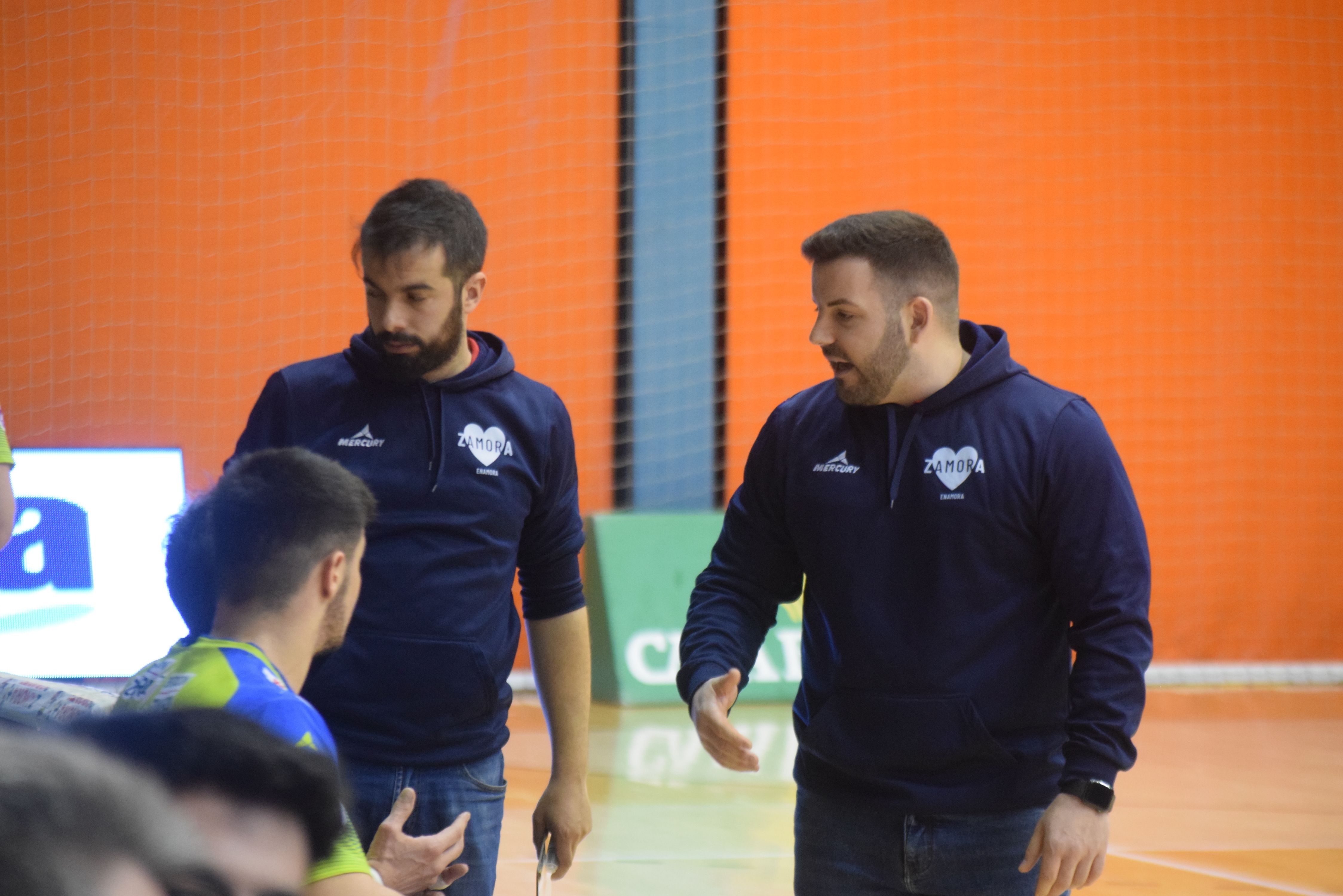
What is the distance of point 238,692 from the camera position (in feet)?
5.14

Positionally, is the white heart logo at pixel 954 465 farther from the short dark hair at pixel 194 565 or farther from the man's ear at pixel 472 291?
the short dark hair at pixel 194 565

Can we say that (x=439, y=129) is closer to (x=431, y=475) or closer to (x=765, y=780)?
(x=765, y=780)

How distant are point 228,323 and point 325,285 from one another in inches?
22.3

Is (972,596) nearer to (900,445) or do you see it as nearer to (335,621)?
(900,445)

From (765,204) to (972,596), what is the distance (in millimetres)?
6546

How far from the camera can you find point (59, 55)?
7.50 m

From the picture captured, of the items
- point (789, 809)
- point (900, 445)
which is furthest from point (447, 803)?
point (789, 809)

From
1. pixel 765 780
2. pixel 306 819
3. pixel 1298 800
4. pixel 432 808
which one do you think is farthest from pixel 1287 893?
pixel 306 819

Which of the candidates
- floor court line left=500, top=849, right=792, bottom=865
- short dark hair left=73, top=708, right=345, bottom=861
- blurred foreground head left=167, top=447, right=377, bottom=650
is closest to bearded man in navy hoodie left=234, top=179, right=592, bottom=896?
blurred foreground head left=167, top=447, right=377, bottom=650

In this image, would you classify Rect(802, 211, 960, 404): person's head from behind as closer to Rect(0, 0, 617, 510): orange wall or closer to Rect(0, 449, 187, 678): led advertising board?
Rect(0, 449, 187, 678): led advertising board

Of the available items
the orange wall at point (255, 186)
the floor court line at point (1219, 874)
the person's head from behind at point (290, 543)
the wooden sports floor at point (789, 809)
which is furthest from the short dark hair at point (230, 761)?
the orange wall at point (255, 186)

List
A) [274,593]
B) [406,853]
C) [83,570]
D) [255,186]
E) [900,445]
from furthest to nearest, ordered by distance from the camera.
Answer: [255,186]
[83,570]
[900,445]
[406,853]
[274,593]

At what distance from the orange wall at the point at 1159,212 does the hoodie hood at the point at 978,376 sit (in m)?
6.29

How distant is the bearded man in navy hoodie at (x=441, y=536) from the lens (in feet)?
8.28
